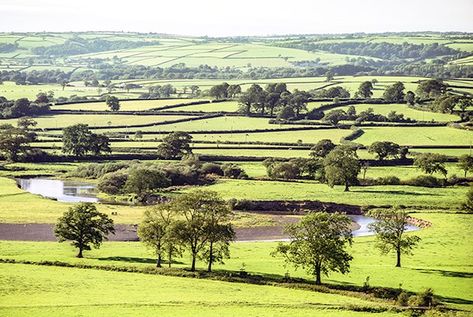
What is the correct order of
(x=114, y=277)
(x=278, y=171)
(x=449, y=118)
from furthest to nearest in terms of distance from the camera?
(x=449, y=118) → (x=278, y=171) → (x=114, y=277)

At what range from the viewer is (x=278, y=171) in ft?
375

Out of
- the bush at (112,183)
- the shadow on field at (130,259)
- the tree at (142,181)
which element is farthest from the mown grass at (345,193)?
the shadow on field at (130,259)

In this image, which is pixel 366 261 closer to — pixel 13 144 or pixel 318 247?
pixel 318 247

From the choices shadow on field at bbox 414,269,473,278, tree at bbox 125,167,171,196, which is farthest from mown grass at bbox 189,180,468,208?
shadow on field at bbox 414,269,473,278

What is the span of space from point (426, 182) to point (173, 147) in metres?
40.7

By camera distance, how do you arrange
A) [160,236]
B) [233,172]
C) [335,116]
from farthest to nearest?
[335,116] → [233,172] → [160,236]

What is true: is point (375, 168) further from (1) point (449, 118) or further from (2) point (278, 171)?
(1) point (449, 118)

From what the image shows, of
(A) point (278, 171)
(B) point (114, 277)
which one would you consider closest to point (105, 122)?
(A) point (278, 171)

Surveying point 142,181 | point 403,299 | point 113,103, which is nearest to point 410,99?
point 113,103

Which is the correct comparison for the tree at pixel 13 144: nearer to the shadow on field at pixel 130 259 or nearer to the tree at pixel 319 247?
the shadow on field at pixel 130 259

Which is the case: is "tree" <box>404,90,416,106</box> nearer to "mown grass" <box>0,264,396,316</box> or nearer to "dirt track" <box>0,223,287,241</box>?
"dirt track" <box>0,223,287,241</box>

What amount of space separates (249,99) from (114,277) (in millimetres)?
119556

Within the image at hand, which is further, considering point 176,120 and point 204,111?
point 204,111

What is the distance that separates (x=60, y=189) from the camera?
361ft
